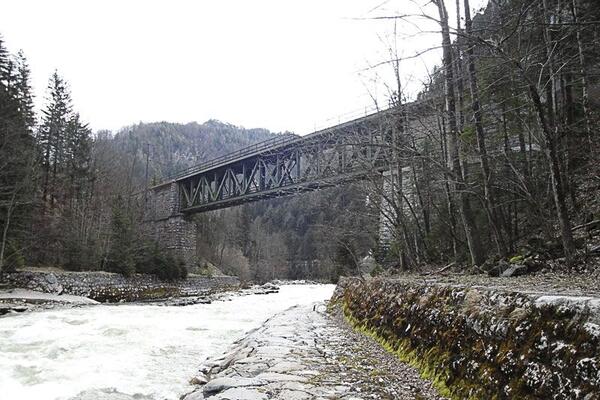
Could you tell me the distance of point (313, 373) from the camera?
4.60 m

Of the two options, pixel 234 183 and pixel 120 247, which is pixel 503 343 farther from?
pixel 234 183

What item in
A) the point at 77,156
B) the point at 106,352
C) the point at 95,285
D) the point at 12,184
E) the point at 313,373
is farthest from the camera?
the point at 77,156

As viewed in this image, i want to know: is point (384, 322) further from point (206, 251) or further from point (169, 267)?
point (206, 251)

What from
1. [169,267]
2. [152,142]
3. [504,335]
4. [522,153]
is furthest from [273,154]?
[152,142]

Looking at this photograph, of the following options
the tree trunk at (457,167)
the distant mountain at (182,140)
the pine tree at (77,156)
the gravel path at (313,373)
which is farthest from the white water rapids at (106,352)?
the distant mountain at (182,140)

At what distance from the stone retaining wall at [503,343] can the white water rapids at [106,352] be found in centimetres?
354

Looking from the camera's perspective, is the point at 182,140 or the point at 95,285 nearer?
the point at 95,285

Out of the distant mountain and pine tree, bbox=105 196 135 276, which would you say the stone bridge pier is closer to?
pine tree, bbox=105 196 135 276

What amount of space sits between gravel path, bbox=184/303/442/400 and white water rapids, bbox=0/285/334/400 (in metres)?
0.97

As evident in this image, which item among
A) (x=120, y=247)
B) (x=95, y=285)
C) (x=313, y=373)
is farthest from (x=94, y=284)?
(x=313, y=373)

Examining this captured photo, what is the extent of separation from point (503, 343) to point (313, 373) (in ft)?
7.66

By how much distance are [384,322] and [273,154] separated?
30.4 meters

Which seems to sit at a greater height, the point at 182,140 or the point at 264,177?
the point at 182,140

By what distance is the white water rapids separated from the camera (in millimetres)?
6219
